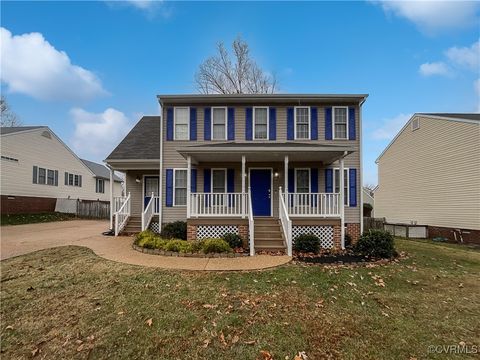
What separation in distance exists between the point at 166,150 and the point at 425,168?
1515cm

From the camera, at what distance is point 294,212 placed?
11.0 meters

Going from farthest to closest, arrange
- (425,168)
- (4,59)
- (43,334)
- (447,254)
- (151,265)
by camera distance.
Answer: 1. (425,168)
2. (4,59)
3. (447,254)
4. (151,265)
5. (43,334)

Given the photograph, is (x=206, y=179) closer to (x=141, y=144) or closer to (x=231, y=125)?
(x=231, y=125)

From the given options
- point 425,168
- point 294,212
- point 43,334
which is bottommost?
point 43,334

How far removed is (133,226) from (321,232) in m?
8.44

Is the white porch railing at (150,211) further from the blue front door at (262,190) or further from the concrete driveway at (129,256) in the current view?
the blue front door at (262,190)

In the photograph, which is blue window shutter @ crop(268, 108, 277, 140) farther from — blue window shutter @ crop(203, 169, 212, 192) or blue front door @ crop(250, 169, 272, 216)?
blue window shutter @ crop(203, 169, 212, 192)

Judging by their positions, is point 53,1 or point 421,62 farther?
point 421,62

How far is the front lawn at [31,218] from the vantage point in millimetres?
17798

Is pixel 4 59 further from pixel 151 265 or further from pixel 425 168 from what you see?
pixel 425 168

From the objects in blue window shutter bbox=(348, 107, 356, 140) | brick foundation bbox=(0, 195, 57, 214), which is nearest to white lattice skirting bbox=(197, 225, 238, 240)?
blue window shutter bbox=(348, 107, 356, 140)

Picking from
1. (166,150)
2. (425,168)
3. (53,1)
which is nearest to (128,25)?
(53,1)

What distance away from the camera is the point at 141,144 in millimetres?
14727

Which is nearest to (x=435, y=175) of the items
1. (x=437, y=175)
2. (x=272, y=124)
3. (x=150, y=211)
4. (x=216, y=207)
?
(x=437, y=175)
